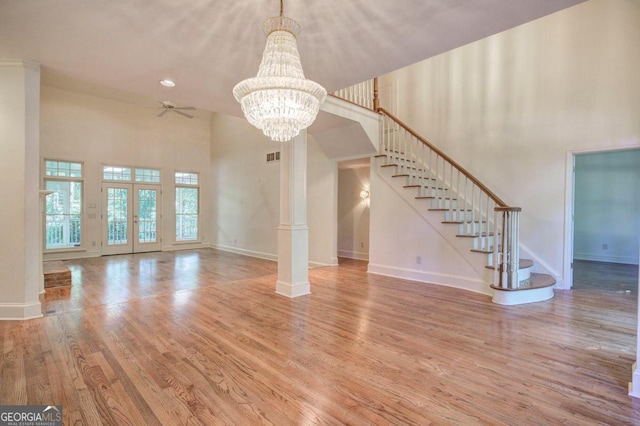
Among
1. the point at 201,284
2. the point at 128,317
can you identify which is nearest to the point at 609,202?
the point at 201,284

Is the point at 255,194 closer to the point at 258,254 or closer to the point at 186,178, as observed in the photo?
the point at 258,254

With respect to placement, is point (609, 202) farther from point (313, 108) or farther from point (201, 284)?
point (201, 284)

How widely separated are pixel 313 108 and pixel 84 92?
9.04 meters

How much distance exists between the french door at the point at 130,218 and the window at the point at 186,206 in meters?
0.59

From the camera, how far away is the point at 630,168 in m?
6.70

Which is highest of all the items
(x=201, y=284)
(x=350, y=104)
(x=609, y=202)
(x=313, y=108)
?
(x=350, y=104)

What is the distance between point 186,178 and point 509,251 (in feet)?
30.7

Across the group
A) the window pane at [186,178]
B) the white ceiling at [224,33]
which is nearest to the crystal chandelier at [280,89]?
the white ceiling at [224,33]

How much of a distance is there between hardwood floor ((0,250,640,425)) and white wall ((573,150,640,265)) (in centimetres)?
362

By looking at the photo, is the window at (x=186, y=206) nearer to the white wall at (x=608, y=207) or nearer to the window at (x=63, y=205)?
the window at (x=63, y=205)

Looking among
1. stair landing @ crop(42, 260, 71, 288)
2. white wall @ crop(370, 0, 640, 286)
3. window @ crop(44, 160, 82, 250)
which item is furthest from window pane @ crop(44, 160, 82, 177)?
white wall @ crop(370, 0, 640, 286)

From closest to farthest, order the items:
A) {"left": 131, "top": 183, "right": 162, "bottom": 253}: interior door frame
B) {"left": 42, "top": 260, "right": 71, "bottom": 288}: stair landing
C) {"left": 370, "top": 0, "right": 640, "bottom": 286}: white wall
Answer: {"left": 370, "top": 0, "right": 640, "bottom": 286}: white wall, {"left": 42, "top": 260, "right": 71, "bottom": 288}: stair landing, {"left": 131, "top": 183, "right": 162, "bottom": 253}: interior door frame

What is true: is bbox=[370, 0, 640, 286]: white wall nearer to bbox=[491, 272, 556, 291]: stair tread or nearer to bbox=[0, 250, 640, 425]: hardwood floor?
bbox=[491, 272, 556, 291]: stair tread

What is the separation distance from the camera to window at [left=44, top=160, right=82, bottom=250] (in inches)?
307
